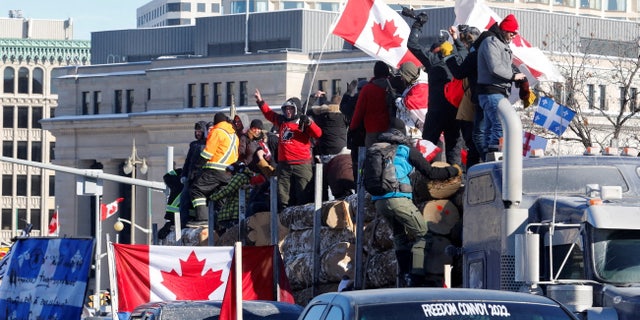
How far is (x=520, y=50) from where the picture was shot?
21375 mm

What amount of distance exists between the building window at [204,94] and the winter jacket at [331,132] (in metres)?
94.9

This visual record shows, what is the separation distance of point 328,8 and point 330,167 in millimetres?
144839

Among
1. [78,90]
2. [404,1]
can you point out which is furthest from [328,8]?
[78,90]

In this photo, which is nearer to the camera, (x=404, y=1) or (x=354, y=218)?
(x=354, y=218)

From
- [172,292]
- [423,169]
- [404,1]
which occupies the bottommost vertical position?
[172,292]

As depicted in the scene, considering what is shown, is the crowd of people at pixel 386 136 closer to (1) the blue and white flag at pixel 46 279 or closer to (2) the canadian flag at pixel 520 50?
(2) the canadian flag at pixel 520 50

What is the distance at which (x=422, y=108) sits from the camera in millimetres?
20984

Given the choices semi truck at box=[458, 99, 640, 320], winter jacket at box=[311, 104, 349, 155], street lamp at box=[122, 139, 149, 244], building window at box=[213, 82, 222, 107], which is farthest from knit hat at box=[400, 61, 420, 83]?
building window at box=[213, 82, 222, 107]

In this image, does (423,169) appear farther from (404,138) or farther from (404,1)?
(404,1)

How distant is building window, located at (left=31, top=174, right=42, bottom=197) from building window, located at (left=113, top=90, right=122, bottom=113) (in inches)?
1174

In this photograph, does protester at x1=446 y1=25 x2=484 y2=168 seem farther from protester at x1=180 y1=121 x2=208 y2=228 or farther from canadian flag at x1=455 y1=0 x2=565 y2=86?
protester at x1=180 y1=121 x2=208 y2=228

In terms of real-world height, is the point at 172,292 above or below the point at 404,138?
below

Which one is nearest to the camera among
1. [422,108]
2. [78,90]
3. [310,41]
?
[422,108]

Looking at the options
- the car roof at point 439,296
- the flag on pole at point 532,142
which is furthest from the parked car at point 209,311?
the car roof at point 439,296
